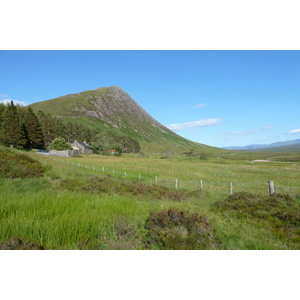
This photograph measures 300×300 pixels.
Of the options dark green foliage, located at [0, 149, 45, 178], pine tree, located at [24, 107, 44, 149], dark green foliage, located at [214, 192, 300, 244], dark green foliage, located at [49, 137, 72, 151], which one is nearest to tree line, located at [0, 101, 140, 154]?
pine tree, located at [24, 107, 44, 149]

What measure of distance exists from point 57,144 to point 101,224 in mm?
65412

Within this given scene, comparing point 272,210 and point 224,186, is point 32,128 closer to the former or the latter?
point 224,186

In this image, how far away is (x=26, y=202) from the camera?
5.86 meters

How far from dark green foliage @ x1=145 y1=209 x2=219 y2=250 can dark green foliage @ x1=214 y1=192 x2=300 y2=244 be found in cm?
266

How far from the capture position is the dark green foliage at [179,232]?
4.41m

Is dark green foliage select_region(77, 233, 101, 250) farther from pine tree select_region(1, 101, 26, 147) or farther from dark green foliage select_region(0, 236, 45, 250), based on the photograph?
pine tree select_region(1, 101, 26, 147)

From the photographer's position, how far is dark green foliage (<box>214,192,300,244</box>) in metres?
6.13

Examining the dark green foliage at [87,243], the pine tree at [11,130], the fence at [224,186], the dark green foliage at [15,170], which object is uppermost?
the pine tree at [11,130]

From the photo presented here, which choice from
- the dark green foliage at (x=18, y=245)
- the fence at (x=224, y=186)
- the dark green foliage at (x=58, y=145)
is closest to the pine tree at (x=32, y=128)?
the dark green foliage at (x=58, y=145)

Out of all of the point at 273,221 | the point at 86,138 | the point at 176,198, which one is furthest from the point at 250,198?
the point at 86,138

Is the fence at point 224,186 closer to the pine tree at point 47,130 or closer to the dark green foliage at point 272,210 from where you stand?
the dark green foliage at point 272,210

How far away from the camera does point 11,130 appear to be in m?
54.1

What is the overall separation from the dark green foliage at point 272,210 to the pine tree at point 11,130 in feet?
Result: 204

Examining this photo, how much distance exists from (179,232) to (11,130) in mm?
64052
